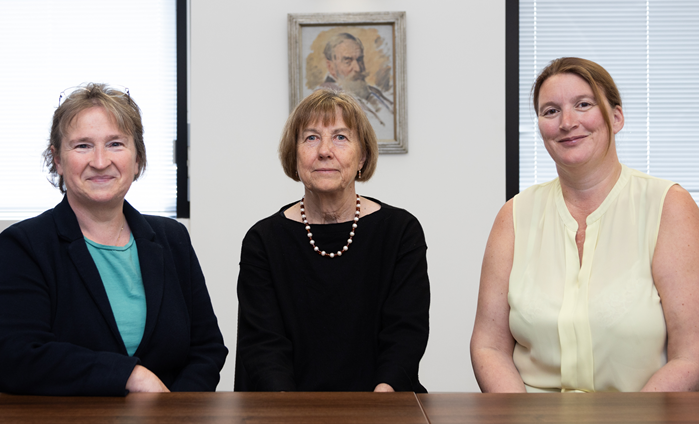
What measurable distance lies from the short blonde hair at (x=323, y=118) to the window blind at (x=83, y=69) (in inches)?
69.2

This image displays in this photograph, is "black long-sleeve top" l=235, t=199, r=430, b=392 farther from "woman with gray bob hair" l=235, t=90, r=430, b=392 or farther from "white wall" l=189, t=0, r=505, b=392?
"white wall" l=189, t=0, r=505, b=392

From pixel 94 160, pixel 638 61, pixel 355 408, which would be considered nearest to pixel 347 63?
pixel 638 61

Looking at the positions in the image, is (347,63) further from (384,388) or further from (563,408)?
(563,408)

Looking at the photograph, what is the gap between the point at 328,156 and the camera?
174 cm

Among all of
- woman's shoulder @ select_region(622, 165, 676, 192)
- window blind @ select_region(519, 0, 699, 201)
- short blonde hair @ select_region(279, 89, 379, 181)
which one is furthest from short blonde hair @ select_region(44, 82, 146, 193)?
window blind @ select_region(519, 0, 699, 201)

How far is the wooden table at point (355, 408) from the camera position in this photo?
3.22ft

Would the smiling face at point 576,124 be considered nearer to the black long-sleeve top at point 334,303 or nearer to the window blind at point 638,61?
the black long-sleeve top at point 334,303

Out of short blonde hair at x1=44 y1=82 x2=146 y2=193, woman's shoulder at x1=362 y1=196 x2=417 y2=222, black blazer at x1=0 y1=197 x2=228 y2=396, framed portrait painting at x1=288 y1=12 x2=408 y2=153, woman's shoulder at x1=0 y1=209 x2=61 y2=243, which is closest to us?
black blazer at x1=0 y1=197 x2=228 y2=396

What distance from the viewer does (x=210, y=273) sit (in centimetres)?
321

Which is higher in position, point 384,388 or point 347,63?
point 347,63

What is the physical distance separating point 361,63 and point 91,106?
183 cm

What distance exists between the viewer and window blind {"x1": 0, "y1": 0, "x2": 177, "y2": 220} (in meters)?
3.39

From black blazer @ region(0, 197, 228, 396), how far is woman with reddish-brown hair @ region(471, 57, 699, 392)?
792 mm

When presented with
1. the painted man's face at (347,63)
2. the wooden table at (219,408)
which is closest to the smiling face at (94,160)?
the wooden table at (219,408)
